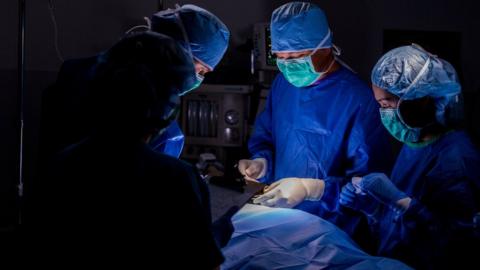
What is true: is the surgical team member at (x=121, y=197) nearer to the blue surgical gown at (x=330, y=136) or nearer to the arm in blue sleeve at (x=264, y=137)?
the blue surgical gown at (x=330, y=136)

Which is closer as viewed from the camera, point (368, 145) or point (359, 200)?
point (359, 200)

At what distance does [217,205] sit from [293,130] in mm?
617

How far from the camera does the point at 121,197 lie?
1081 mm

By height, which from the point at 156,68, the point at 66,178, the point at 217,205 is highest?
the point at 156,68

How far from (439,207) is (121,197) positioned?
974 mm

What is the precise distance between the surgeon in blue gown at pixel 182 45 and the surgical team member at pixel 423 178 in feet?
2.02

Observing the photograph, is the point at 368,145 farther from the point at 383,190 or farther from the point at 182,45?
the point at 182,45

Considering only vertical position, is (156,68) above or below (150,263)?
above

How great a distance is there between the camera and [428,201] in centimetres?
159

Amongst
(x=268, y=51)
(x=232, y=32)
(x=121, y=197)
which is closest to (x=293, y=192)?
(x=121, y=197)

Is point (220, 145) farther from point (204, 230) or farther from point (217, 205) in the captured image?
point (204, 230)

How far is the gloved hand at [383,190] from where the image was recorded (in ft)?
5.40

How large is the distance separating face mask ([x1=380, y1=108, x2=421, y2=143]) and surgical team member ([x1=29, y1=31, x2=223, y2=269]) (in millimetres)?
846

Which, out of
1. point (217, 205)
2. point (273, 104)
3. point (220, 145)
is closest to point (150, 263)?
point (217, 205)
